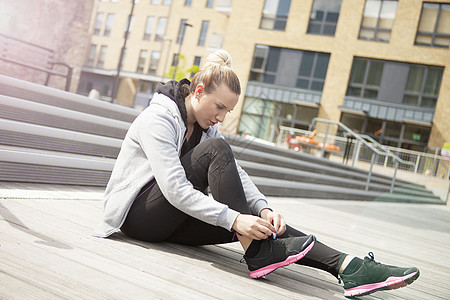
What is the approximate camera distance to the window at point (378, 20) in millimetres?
22328

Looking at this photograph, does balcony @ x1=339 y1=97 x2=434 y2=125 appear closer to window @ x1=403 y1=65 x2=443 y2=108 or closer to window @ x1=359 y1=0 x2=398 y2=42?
window @ x1=403 y1=65 x2=443 y2=108

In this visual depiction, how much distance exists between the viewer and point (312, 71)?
2391cm

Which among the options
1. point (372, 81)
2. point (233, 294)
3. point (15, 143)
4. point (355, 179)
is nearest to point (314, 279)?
point (233, 294)

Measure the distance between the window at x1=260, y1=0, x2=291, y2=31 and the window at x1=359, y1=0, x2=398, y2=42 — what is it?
409cm

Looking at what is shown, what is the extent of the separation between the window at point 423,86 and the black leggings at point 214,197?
21.5m

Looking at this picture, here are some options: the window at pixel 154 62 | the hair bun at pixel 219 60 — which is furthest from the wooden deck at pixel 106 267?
the window at pixel 154 62

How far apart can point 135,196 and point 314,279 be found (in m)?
1.09

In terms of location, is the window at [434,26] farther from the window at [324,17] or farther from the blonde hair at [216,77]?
the blonde hair at [216,77]

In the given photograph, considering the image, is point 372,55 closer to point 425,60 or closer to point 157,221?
point 425,60

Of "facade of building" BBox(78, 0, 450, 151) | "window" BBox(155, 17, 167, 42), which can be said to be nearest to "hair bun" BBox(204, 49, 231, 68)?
"facade of building" BBox(78, 0, 450, 151)

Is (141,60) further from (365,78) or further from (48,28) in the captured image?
(48,28)

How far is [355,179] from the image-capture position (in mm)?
11844

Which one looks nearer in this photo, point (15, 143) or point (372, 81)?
point (15, 143)

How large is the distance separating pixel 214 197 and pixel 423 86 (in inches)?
868
